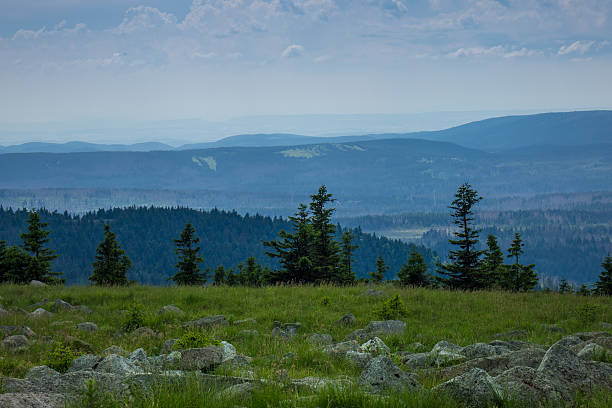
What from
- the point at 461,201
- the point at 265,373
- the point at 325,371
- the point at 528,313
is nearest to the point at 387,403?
the point at 265,373

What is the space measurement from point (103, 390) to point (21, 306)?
46.0ft

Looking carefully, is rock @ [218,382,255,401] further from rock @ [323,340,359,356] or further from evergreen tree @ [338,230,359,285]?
evergreen tree @ [338,230,359,285]

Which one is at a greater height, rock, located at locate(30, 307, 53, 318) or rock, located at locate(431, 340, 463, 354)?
rock, located at locate(431, 340, 463, 354)

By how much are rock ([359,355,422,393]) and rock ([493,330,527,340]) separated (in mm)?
7112

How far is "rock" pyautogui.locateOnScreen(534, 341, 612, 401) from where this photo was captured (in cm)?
640

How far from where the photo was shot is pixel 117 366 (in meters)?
7.55

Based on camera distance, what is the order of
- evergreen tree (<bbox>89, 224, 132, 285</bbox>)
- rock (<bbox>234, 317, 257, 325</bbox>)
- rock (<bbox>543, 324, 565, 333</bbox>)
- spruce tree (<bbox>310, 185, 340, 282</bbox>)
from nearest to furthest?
rock (<bbox>543, 324, 565, 333</bbox>)
rock (<bbox>234, 317, 257, 325</bbox>)
spruce tree (<bbox>310, 185, 340, 282</bbox>)
evergreen tree (<bbox>89, 224, 132, 285</bbox>)

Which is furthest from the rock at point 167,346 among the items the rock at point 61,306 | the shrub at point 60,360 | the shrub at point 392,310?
the shrub at point 392,310

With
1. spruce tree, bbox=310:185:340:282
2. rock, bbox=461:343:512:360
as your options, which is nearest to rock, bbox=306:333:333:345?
rock, bbox=461:343:512:360

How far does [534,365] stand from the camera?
782cm

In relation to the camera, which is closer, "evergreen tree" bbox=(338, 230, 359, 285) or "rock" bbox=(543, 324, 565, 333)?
"rock" bbox=(543, 324, 565, 333)

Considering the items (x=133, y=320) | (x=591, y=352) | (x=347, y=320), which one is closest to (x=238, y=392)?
(x=591, y=352)

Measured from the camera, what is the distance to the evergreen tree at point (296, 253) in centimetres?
2991

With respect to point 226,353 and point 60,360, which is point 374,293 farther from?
point 60,360
